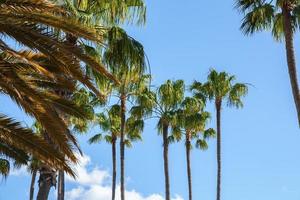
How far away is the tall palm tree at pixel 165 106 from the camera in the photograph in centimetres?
3825

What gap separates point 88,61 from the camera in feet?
38.9

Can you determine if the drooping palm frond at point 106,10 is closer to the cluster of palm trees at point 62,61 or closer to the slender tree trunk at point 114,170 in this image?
the cluster of palm trees at point 62,61

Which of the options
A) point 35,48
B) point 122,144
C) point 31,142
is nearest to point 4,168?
point 122,144

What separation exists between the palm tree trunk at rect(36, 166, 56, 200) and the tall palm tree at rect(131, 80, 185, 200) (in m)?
22.3

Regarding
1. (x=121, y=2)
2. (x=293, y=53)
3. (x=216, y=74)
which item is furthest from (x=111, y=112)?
(x=121, y=2)

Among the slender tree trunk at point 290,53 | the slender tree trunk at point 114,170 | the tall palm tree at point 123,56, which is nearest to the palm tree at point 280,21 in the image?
the slender tree trunk at point 290,53

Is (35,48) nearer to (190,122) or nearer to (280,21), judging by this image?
(280,21)

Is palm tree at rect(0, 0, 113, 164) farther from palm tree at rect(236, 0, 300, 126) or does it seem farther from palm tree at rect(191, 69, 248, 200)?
palm tree at rect(191, 69, 248, 200)

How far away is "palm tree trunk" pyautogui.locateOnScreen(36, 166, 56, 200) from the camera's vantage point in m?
Result: 15.5

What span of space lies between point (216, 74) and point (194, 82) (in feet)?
7.87

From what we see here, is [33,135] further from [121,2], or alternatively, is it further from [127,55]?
[121,2]

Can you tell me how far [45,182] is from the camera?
15.6m

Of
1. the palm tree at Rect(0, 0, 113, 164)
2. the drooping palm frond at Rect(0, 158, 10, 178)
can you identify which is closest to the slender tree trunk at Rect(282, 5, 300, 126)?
the palm tree at Rect(0, 0, 113, 164)

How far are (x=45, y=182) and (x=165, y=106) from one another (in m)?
24.0
